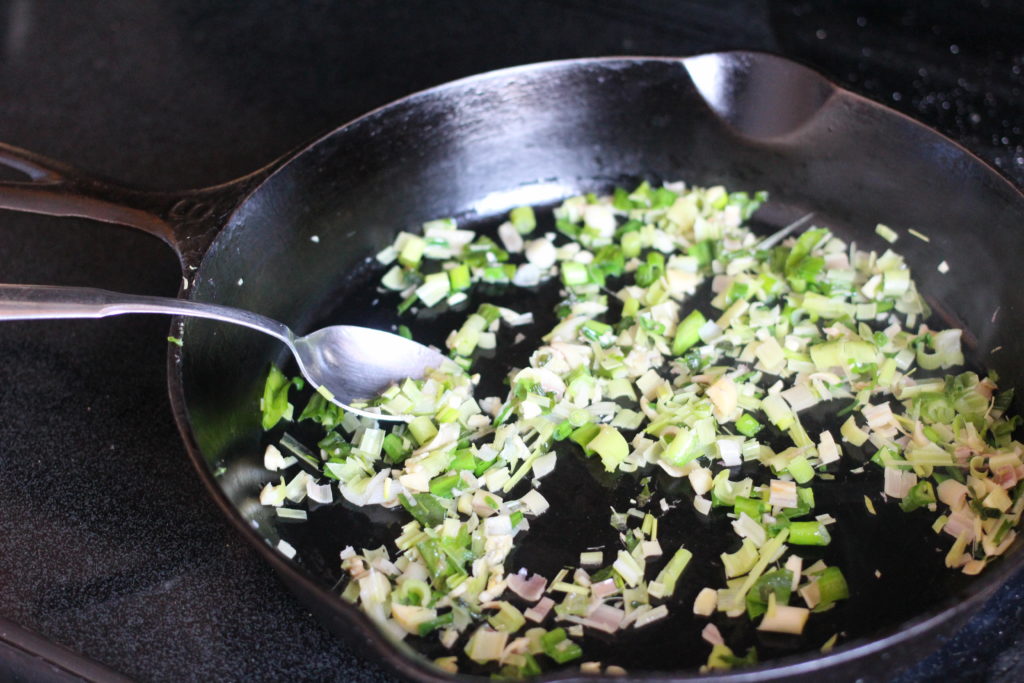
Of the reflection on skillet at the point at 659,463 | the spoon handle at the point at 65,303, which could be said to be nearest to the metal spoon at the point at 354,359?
the reflection on skillet at the point at 659,463

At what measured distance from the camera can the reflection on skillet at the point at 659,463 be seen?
3.30 ft

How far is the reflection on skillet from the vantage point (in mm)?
1005

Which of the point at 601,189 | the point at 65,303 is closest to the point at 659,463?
the point at 601,189

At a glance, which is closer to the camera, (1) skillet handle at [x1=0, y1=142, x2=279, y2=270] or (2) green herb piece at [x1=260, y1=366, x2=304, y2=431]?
(1) skillet handle at [x1=0, y1=142, x2=279, y2=270]

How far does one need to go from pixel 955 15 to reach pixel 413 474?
1.42 meters

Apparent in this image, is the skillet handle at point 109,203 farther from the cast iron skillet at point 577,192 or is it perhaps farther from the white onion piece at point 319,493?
the white onion piece at point 319,493

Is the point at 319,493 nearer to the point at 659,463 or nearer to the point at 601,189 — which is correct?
the point at 659,463

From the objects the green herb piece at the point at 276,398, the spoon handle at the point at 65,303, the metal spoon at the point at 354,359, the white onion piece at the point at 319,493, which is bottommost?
the white onion piece at the point at 319,493

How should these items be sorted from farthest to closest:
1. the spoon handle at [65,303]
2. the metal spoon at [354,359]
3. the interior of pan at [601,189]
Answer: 1. the metal spoon at [354,359]
2. the interior of pan at [601,189]
3. the spoon handle at [65,303]

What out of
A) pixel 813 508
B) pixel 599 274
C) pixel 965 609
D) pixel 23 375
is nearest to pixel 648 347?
pixel 599 274

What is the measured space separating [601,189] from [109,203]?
77 cm

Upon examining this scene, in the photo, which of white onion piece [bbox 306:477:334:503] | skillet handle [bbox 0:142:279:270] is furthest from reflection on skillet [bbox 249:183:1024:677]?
skillet handle [bbox 0:142:279:270]

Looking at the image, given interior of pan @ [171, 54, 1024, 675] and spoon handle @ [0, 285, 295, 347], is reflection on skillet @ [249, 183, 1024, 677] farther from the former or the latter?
spoon handle @ [0, 285, 295, 347]

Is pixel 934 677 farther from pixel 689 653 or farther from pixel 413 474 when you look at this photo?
pixel 413 474
